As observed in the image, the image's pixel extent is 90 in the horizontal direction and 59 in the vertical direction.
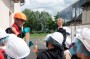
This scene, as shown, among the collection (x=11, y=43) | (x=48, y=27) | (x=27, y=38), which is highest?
(x=11, y=43)

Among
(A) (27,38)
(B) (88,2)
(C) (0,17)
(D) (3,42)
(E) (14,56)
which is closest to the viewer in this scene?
(E) (14,56)

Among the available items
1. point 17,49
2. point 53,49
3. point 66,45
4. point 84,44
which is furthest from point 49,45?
point 84,44

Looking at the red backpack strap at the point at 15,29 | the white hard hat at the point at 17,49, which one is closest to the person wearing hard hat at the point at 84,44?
the white hard hat at the point at 17,49

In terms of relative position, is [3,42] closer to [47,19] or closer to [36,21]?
[36,21]

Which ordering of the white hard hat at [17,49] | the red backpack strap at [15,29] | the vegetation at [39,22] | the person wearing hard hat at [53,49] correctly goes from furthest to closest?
the vegetation at [39,22]
the red backpack strap at [15,29]
the person wearing hard hat at [53,49]
the white hard hat at [17,49]

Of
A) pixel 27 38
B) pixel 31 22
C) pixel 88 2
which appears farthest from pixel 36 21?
pixel 27 38

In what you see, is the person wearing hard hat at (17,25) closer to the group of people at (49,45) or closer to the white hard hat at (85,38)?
the group of people at (49,45)

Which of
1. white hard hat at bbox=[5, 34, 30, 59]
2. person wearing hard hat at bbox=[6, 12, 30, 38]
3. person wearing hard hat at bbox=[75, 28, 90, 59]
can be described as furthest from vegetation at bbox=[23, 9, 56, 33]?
person wearing hard hat at bbox=[75, 28, 90, 59]

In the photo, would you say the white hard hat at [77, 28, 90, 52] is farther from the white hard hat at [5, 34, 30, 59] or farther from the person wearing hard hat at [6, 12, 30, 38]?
the person wearing hard hat at [6, 12, 30, 38]

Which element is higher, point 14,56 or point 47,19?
point 14,56

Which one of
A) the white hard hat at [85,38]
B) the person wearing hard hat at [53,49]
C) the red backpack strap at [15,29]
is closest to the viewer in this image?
the white hard hat at [85,38]

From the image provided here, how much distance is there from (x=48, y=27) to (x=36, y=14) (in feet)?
62.0

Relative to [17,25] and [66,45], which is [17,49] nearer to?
[17,25]

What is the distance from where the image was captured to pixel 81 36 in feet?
9.05
